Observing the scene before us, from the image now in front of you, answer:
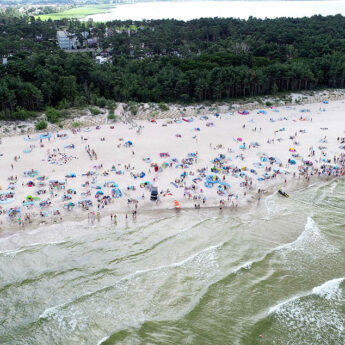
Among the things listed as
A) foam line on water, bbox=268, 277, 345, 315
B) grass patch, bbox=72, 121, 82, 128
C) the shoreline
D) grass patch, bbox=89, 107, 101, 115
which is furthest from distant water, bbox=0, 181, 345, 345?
grass patch, bbox=89, 107, 101, 115

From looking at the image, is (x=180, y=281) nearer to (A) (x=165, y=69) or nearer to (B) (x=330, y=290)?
(B) (x=330, y=290)

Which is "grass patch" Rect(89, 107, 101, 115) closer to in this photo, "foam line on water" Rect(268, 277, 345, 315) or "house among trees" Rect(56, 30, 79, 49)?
"foam line on water" Rect(268, 277, 345, 315)

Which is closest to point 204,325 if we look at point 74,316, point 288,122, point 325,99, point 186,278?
point 186,278

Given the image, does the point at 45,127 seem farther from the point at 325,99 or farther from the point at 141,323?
the point at 325,99

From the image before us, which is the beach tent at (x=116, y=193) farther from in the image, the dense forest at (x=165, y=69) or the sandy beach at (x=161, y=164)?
the dense forest at (x=165, y=69)

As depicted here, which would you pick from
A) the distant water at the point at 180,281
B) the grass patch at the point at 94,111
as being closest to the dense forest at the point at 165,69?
the grass patch at the point at 94,111

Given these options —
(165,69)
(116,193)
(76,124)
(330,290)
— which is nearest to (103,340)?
(330,290)

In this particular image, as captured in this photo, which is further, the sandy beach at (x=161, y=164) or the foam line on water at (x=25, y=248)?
the sandy beach at (x=161, y=164)
